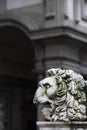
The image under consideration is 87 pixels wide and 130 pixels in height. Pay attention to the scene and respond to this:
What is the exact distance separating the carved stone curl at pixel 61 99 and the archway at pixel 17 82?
13712 millimetres

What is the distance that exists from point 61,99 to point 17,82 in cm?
1617

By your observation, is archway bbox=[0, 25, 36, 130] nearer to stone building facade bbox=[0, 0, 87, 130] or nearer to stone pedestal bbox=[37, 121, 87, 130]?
stone building facade bbox=[0, 0, 87, 130]

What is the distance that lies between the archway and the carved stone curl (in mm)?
13712

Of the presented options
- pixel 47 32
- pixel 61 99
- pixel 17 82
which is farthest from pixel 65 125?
pixel 17 82

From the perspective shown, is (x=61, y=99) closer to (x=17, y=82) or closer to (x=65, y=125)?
(x=65, y=125)

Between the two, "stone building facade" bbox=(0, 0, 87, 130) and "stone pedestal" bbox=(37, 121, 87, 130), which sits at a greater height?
"stone building facade" bbox=(0, 0, 87, 130)

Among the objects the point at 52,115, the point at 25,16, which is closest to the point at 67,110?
the point at 52,115

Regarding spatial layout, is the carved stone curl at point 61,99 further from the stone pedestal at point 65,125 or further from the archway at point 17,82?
the archway at point 17,82

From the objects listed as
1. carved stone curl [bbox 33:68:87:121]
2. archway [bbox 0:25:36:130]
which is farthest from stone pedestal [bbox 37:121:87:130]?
archway [bbox 0:25:36:130]

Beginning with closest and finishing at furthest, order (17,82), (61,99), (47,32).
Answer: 1. (61,99)
2. (47,32)
3. (17,82)

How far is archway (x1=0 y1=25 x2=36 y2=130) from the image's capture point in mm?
22656

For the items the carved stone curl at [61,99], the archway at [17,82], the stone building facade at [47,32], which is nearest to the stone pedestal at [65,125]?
the carved stone curl at [61,99]

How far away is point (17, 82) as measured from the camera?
24094 mm

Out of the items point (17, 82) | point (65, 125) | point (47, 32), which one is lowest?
point (65, 125)
